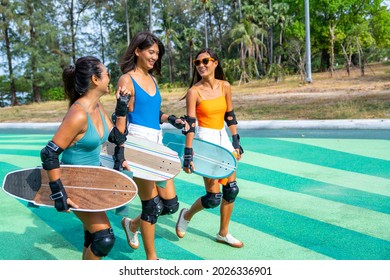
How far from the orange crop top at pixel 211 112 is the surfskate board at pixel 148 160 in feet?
2.08

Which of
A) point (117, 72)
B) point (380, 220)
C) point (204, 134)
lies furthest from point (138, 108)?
point (117, 72)

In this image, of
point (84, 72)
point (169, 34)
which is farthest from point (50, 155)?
point (169, 34)

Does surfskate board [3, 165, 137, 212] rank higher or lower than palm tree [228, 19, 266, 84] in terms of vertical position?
lower

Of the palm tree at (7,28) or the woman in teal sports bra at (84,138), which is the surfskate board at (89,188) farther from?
the palm tree at (7,28)

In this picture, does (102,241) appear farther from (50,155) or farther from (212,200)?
(212,200)

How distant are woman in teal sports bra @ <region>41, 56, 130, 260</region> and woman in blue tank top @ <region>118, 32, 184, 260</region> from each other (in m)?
0.47

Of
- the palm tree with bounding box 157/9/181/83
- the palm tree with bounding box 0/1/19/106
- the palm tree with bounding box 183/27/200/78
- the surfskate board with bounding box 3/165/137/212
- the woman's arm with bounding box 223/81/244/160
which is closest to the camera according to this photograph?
the surfskate board with bounding box 3/165/137/212

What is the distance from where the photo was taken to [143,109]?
149 inches

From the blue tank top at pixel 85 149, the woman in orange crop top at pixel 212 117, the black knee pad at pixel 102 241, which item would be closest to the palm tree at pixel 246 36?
the woman in orange crop top at pixel 212 117

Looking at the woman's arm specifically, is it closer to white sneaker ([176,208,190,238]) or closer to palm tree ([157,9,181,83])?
white sneaker ([176,208,190,238])

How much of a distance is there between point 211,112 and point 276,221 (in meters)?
1.49

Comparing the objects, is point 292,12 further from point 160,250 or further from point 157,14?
point 160,250

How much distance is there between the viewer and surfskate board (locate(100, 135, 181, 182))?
372 centimetres

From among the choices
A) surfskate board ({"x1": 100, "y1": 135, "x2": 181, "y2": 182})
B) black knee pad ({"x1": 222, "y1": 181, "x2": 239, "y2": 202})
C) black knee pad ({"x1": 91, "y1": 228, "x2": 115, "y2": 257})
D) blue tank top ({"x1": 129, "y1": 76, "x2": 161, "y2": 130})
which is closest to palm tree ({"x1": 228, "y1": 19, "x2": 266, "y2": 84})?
black knee pad ({"x1": 222, "y1": 181, "x2": 239, "y2": 202})
